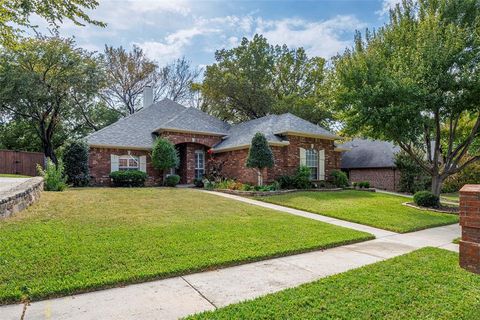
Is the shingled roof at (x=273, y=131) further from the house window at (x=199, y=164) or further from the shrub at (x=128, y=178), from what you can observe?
the shrub at (x=128, y=178)

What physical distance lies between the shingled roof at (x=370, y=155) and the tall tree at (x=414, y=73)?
9095 millimetres

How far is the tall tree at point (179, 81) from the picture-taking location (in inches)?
1252

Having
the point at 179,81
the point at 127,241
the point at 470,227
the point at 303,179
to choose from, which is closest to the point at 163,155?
the point at 303,179

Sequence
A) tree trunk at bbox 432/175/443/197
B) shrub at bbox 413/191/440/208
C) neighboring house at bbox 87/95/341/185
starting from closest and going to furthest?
shrub at bbox 413/191/440/208 → tree trunk at bbox 432/175/443/197 → neighboring house at bbox 87/95/341/185

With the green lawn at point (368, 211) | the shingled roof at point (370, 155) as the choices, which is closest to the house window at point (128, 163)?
the green lawn at point (368, 211)

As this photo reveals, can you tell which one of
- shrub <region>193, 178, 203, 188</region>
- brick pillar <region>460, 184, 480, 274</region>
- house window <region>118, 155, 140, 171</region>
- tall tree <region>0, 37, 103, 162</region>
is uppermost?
tall tree <region>0, 37, 103, 162</region>

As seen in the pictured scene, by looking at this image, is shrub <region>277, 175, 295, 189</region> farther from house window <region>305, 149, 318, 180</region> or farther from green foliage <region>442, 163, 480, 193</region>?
green foliage <region>442, 163, 480, 193</region>

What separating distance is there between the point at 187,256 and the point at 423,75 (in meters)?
10.9

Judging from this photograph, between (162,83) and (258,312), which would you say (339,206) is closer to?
(258,312)

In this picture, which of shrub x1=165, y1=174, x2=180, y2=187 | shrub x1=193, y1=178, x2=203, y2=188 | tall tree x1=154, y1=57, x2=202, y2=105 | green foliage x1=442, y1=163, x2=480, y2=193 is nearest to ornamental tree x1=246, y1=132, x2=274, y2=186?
shrub x1=193, y1=178, x2=203, y2=188

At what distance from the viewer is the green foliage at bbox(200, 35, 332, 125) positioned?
2527 cm

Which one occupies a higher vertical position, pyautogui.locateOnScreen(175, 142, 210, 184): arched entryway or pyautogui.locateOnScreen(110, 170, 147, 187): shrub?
pyautogui.locateOnScreen(175, 142, 210, 184): arched entryway

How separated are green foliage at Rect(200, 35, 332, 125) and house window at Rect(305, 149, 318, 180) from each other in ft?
26.8

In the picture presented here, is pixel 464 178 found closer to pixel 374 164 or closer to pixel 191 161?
pixel 374 164
